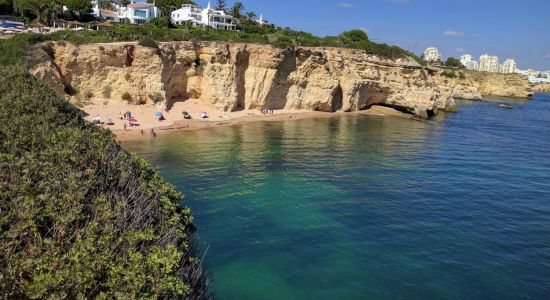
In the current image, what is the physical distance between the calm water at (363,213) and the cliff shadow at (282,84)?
48.1 ft

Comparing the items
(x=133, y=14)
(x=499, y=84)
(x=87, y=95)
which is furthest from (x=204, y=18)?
(x=499, y=84)

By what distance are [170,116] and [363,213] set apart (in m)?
34.2

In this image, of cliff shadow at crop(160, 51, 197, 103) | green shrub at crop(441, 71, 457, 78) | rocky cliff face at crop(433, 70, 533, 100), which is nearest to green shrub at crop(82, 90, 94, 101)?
cliff shadow at crop(160, 51, 197, 103)

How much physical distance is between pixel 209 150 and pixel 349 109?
34832 mm

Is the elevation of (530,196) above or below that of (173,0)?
below

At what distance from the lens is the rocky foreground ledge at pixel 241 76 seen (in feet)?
164

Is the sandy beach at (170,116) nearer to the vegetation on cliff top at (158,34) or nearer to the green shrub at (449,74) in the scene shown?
the vegetation on cliff top at (158,34)

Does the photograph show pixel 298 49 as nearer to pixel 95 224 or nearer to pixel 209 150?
pixel 209 150

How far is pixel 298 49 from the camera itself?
61.8 m

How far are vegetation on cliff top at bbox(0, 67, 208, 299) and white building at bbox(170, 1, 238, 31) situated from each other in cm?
8130

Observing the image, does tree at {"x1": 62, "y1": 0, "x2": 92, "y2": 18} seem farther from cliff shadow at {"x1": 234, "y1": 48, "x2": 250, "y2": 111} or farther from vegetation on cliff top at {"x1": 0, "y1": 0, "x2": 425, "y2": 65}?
cliff shadow at {"x1": 234, "y1": 48, "x2": 250, "y2": 111}

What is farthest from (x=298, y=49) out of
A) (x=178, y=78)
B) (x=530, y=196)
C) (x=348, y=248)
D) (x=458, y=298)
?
(x=458, y=298)

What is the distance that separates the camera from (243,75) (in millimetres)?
59656

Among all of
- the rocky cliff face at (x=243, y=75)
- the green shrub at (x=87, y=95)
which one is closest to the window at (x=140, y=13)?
the rocky cliff face at (x=243, y=75)
